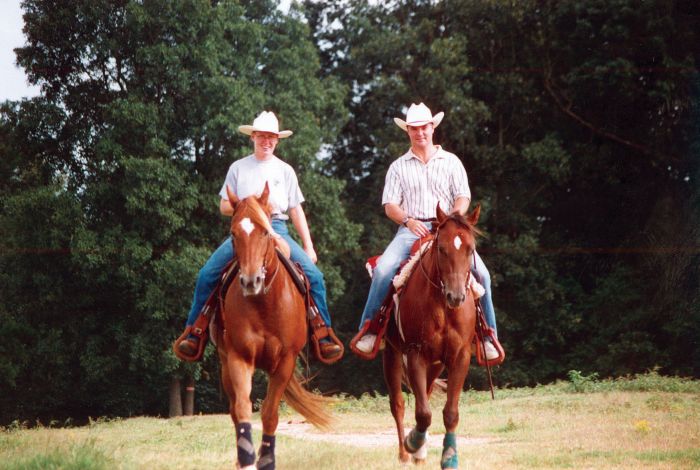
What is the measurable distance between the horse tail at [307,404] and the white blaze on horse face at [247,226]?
7.63 ft

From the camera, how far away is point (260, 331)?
7.96 metres

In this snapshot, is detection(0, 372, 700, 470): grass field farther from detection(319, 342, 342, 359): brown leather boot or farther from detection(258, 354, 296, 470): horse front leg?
detection(319, 342, 342, 359): brown leather boot

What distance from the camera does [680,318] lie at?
27.1 metres

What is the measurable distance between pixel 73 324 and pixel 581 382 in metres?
15.8

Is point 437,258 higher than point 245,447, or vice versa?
point 437,258

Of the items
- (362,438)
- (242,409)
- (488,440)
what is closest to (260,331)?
(242,409)

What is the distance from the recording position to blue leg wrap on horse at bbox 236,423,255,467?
7520mm

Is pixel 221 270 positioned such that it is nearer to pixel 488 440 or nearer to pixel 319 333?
pixel 319 333

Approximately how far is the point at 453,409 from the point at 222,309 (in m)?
2.42

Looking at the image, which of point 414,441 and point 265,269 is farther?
point 414,441

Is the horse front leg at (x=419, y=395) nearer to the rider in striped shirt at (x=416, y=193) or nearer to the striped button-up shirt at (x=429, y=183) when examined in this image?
the rider in striped shirt at (x=416, y=193)

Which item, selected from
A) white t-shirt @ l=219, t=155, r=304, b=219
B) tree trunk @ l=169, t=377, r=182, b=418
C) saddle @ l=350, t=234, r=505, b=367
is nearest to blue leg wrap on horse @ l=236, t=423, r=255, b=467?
saddle @ l=350, t=234, r=505, b=367

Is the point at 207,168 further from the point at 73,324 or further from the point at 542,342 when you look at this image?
the point at 542,342

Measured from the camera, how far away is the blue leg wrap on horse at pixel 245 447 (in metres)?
7.52
